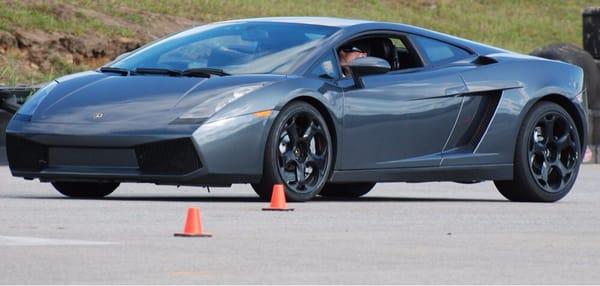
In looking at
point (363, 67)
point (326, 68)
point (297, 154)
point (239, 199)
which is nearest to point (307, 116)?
point (297, 154)

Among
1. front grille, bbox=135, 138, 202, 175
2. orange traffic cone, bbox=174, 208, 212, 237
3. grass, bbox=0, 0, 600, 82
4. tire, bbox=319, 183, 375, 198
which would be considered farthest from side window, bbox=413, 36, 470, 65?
grass, bbox=0, 0, 600, 82

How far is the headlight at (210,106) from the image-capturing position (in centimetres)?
1195

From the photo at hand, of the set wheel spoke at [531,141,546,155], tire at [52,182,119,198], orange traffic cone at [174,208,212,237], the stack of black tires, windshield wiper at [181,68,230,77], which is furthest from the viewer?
the stack of black tires

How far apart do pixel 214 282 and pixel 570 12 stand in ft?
168

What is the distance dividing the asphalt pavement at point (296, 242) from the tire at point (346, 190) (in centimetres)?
54

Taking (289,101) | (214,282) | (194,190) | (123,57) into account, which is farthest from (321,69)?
(214,282)

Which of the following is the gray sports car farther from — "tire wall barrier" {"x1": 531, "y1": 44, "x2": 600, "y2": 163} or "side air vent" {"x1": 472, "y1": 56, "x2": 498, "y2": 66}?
"tire wall barrier" {"x1": 531, "y1": 44, "x2": 600, "y2": 163}

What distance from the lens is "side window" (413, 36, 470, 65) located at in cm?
1366

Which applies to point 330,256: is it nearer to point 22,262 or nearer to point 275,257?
point 275,257

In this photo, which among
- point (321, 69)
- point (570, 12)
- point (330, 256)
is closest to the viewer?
point (330, 256)

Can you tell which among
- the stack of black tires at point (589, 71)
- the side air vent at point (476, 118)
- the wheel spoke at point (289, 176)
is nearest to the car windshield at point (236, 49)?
the wheel spoke at point (289, 176)

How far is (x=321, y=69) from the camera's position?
1284 cm

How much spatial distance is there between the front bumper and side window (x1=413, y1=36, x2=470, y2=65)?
74.2 inches

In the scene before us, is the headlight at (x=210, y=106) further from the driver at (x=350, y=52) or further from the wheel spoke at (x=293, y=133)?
the driver at (x=350, y=52)
